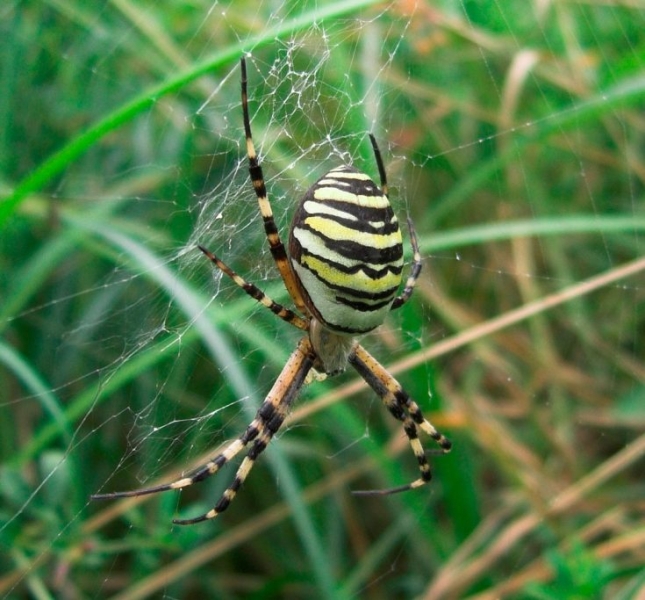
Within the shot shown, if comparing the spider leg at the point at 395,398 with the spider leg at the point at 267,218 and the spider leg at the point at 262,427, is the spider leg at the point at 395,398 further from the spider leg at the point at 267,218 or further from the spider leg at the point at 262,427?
the spider leg at the point at 267,218

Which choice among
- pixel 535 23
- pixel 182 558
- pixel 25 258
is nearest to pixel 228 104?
pixel 25 258

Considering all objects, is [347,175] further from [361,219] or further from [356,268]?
[356,268]

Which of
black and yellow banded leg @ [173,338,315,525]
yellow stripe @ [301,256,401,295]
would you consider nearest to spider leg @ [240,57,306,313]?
yellow stripe @ [301,256,401,295]

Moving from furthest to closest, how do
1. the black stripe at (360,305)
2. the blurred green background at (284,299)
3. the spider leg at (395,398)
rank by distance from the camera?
the spider leg at (395,398) → the blurred green background at (284,299) → the black stripe at (360,305)

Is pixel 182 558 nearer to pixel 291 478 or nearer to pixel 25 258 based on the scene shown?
pixel 291 478

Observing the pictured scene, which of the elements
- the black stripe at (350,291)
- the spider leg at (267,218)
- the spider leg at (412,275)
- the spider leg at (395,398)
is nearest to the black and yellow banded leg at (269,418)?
the spider leg at (395,398)

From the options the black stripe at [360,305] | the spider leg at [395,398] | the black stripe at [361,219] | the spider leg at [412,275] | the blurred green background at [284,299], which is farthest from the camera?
the spider leg at [395,398]

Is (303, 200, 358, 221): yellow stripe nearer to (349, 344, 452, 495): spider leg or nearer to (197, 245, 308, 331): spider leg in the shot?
(197, 245, 308, 331): spider leg

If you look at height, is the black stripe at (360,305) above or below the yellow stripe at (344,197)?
below
